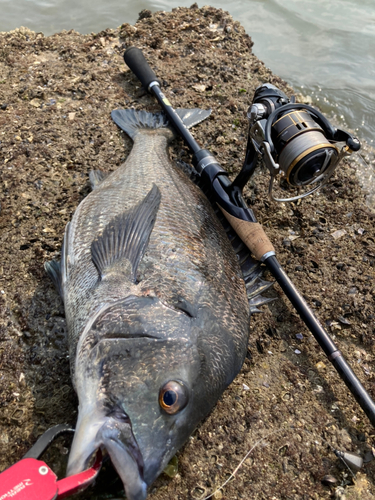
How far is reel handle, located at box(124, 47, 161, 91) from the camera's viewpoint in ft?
13.5

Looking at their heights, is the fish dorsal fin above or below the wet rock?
above

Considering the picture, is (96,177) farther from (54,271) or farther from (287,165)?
(287,165)

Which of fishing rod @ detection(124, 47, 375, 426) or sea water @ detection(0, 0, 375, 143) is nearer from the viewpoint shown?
fishing rod @ detection(124, 47, 375, 426)

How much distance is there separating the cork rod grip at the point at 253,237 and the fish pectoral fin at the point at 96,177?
125cm

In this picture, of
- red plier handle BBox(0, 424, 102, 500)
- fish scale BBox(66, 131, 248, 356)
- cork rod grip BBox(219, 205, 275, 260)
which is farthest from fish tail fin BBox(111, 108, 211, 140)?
red plier handle BBox(0, 424, 102, 500)

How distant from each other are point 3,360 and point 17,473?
105cm

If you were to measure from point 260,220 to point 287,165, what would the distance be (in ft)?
4.09

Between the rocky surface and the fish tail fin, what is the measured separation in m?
0.14

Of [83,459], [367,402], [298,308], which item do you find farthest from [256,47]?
[83,459]

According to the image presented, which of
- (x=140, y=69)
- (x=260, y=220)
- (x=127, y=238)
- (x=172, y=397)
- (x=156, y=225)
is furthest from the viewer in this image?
(x=140, y=69)

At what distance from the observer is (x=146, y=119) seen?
12.7 ft

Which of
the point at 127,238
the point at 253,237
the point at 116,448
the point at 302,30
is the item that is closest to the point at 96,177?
the point at 127,238

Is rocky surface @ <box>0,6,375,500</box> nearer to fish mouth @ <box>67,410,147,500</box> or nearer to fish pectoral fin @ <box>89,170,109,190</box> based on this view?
fish pectoral fin @ <box>89,170,109,190</box>

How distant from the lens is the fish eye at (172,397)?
172cm
